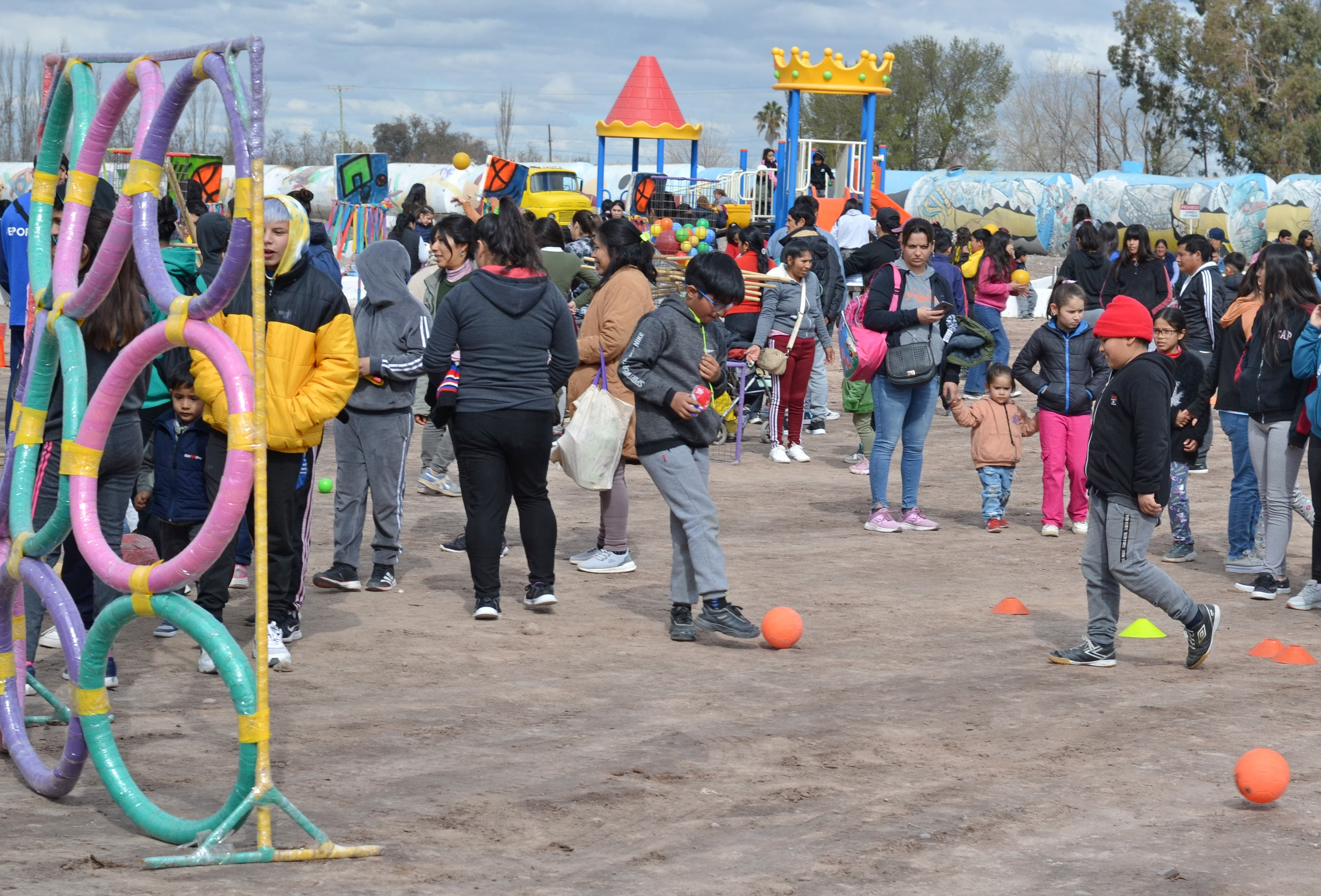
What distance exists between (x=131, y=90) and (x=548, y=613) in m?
3.67

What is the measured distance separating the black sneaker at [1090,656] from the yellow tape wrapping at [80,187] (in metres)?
4.48

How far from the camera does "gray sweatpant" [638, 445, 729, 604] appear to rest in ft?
22.0

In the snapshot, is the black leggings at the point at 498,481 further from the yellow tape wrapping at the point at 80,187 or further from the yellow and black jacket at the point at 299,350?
the yellow tape wrapping at the point at 80,187

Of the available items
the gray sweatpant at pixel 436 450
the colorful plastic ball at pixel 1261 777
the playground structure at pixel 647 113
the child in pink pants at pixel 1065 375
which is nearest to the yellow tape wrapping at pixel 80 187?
the colorful plastic ball at pixel 1261 777

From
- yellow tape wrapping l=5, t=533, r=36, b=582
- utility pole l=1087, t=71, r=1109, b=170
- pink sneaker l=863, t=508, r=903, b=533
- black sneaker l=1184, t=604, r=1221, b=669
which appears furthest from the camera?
utility pole l=1087, t=71, r=1109, b=170

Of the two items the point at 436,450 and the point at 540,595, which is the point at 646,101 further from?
the point at 540,595

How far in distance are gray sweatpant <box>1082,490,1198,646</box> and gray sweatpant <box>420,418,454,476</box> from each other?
5.17 m

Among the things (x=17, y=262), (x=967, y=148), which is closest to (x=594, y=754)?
(x=17, y=262)

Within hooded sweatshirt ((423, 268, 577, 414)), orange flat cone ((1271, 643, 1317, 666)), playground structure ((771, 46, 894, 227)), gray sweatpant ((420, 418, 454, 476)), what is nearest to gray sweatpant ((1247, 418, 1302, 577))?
orange flat cone ((1271, 643, 1317, 666))

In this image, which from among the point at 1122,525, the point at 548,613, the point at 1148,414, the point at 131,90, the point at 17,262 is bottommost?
the point at 548,613

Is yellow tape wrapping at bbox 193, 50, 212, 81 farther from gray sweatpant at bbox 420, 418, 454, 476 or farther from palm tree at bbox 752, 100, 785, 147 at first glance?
palm tree at bbox 752, 100, 785, 147

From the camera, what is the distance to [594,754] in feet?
16.6

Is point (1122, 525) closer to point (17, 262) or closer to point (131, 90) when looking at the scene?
point (131, 90)

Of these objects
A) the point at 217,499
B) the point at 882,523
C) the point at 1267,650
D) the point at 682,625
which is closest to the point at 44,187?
the point at 217,499
